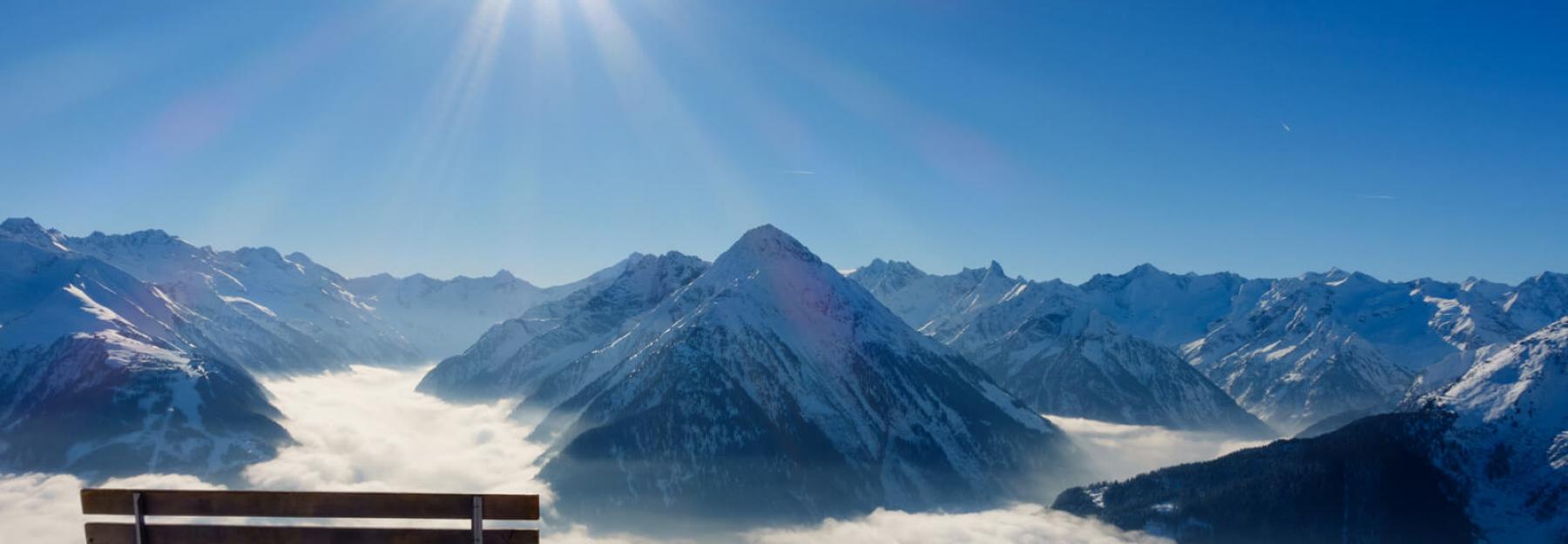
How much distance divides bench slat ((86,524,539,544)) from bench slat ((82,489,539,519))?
0.79 ft

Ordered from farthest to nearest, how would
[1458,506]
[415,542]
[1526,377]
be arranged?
1. [1526,377]
2. [1458,506]
3. [415,542]

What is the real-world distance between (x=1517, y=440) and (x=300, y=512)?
22956 cm

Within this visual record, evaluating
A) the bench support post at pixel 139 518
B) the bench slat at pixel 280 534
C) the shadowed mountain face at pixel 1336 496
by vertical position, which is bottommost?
the shadowed mountain face at pixel 1336 496

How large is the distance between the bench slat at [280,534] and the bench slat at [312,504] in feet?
0.79

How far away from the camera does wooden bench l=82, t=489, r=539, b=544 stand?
12914 millimetres

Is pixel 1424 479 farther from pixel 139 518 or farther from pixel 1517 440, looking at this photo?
pixel 139 518

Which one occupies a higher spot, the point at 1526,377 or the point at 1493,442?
the point at 1526,377

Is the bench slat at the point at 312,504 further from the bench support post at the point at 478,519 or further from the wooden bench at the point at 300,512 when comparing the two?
the bench support post at the point at 478,519

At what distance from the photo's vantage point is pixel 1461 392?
19638cm

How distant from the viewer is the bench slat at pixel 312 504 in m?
12.9

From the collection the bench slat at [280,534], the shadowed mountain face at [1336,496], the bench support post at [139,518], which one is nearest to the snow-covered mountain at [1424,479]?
the shadowed mountain face at [1336,496]

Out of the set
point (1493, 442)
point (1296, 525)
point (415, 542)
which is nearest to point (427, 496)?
point (415, 542)

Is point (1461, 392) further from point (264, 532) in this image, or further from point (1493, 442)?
point (264, 532)

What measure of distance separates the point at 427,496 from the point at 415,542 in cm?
70
